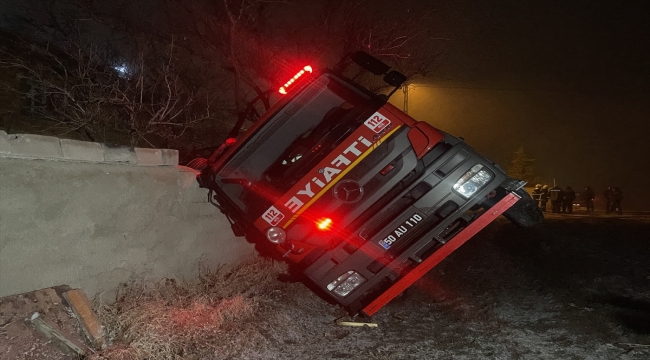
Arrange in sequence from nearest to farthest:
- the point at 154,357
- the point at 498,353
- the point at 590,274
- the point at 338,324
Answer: the point at 154,357, the point at 498,353, the point at 338,324, the point at 590,274

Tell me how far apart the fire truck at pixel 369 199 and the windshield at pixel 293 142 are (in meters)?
0.02

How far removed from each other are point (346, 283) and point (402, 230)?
2.57ft

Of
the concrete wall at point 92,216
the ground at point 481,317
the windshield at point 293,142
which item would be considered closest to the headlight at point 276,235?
the windshield at point 293,142

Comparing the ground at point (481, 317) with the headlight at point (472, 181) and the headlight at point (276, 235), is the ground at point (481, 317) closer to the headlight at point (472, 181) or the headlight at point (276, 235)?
the headlight at point (276, 235)

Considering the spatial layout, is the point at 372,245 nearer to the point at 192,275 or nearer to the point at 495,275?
the point at 192,275

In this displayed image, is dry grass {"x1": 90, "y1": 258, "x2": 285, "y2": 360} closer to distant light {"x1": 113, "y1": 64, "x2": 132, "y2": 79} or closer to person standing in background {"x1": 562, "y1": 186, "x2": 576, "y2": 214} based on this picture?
distant light {"x1": 113, "y1": 64, "x2": 132, "y2": 79}

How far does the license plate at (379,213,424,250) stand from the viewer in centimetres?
440

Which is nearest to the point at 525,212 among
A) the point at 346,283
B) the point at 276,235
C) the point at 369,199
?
the point at 369,199

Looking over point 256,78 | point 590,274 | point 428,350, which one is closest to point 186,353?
point 428,350

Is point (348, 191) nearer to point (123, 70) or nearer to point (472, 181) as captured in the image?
point (472, 181)

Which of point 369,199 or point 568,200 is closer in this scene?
point 369,199

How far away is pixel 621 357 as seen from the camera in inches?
146

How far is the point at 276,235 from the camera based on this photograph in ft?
14.0

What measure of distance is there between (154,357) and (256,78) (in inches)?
352
